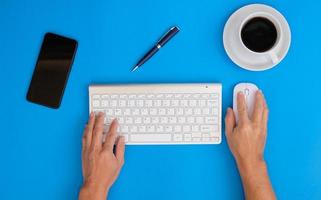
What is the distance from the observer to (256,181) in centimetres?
82

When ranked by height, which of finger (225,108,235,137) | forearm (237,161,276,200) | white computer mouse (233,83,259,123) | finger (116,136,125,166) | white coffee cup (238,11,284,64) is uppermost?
white coffee cup (238,11,284,64)

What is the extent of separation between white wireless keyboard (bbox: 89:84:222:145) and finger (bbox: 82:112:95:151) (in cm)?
4

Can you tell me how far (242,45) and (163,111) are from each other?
238mm

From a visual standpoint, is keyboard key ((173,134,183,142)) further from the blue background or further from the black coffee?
the black coffee

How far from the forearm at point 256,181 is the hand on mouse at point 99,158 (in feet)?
0.97

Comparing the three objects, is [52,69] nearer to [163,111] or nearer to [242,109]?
[163,111]

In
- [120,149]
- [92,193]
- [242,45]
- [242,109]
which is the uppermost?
[242,45]

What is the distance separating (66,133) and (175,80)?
0.99 ft

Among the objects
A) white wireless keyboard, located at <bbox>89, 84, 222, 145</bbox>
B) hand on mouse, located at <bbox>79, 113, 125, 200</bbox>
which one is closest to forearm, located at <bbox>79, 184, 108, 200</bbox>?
hand on mouse, located at <bbox>79, 113, 125, 200</bbox>

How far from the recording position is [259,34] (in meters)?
0.79

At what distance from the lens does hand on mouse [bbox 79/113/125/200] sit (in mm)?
844

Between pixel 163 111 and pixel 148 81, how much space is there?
3.3 inches

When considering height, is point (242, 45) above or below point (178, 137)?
above

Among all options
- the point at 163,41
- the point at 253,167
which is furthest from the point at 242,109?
the point at 163,41
